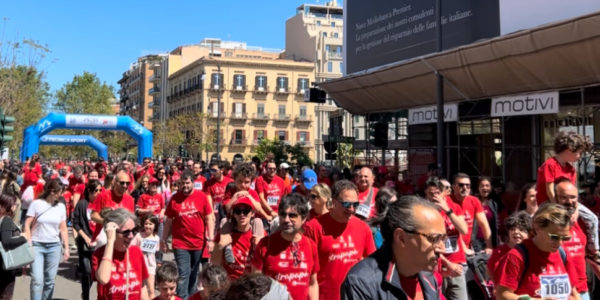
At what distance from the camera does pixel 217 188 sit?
34.2 ft

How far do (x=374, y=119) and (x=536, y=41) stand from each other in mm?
10186

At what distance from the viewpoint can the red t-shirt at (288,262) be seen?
4.42 meters

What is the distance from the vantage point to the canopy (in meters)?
10.4

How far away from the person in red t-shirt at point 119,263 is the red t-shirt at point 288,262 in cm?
104

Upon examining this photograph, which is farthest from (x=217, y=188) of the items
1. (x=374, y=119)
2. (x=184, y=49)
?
(x=184, y=49)

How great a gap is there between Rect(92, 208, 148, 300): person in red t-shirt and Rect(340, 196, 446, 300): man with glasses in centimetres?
277

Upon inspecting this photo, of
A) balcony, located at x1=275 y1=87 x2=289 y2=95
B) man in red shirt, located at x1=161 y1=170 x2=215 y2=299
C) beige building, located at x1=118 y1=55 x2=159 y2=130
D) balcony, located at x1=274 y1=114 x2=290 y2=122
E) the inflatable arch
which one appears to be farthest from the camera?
beige building, located at x1=118 y1=55 x2=159 y2=130

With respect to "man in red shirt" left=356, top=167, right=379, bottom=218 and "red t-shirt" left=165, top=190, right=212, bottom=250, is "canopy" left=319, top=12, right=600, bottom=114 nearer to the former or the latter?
"man in red shirt" left=356, top=167, right=379, bottom=218

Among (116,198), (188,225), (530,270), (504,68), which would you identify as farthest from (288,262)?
(504,68)

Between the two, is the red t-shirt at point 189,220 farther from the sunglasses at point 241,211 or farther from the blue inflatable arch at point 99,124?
the blue inflatable arch at point 99,124

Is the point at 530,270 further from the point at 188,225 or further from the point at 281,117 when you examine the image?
the point at 281,117

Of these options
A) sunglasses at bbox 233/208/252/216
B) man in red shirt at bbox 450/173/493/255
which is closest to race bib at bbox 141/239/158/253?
sunglasses at bbox 233/208/252/216

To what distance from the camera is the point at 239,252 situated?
5.28 m

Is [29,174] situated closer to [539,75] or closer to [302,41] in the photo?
[539,75]
